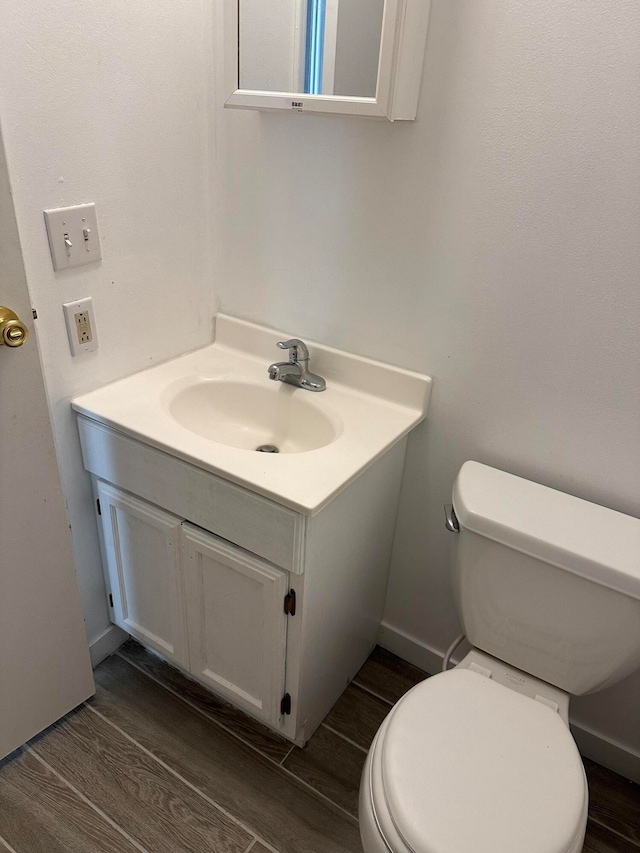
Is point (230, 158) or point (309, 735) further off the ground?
point (230, 158)

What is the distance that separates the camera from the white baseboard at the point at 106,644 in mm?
1642

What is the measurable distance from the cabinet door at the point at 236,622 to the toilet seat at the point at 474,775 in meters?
0.32

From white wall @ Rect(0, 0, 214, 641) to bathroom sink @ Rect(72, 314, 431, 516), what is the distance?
0.09m

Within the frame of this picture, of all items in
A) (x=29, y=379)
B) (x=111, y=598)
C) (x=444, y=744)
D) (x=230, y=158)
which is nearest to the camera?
(x=444, y=744)

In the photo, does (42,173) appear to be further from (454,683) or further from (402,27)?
(454,683)

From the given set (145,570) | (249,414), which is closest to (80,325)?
(249,414)

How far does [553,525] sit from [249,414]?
30.1 inches

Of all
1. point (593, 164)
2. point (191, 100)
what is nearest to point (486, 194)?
point (593, 164)

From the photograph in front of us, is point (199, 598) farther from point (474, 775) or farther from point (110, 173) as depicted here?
point (110, 173)

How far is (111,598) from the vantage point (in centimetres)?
160

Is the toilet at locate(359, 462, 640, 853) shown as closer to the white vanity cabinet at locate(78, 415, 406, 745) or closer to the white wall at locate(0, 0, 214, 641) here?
the white vanity cabinet at locate(78, 415, 406, 745)

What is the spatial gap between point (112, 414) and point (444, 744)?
0.92m

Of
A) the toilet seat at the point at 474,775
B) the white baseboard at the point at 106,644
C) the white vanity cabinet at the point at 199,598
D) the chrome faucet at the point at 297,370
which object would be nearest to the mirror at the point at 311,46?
the chrome faucet at the point at 297,370

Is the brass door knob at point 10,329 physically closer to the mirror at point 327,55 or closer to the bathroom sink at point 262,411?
the bathroom sink at point 262,411
